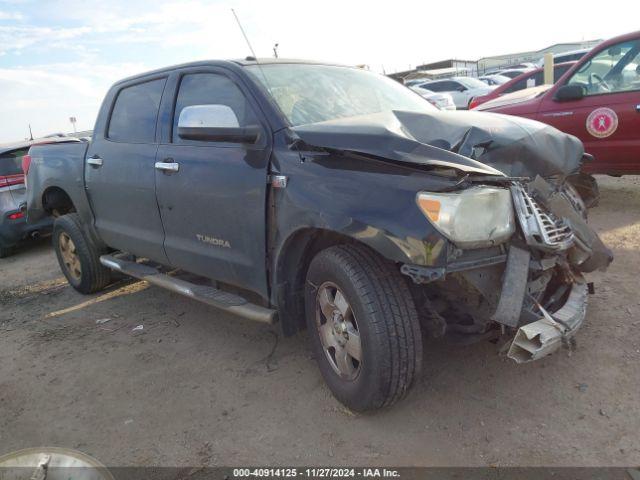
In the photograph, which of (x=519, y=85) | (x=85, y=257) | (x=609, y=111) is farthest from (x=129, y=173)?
(x=519, y=85)

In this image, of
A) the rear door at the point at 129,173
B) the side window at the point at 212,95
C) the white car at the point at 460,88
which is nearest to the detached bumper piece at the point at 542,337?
the side window at the point at 212,95

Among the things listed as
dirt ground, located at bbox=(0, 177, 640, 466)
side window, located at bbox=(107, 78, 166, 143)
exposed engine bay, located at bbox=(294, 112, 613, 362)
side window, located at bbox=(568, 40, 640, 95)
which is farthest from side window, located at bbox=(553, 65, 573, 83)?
side window, located at bbox=(107, 78, 166, 143)

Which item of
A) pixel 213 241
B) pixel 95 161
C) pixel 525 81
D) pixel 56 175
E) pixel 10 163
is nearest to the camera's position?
pixel 213 241

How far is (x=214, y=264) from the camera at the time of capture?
335 cm

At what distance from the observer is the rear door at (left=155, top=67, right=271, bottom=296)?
2.99 meters

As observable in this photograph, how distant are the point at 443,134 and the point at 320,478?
178 cm

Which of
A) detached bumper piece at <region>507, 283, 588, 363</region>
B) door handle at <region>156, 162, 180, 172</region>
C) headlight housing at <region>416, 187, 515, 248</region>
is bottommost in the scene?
detached bumper piece at <region>507, 283, 588, 363</region>

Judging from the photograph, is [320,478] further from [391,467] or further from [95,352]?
[95,352]

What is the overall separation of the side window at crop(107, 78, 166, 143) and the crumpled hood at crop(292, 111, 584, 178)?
1579mm

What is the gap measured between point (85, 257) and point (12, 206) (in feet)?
9.67

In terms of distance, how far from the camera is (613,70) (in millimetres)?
5504

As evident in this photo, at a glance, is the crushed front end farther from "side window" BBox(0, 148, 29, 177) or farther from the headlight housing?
"side window" BBox(0, 148, 29, 177)

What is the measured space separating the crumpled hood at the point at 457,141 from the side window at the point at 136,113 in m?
1.58

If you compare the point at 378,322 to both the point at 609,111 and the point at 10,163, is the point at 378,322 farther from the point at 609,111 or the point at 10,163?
the point at 10,163
